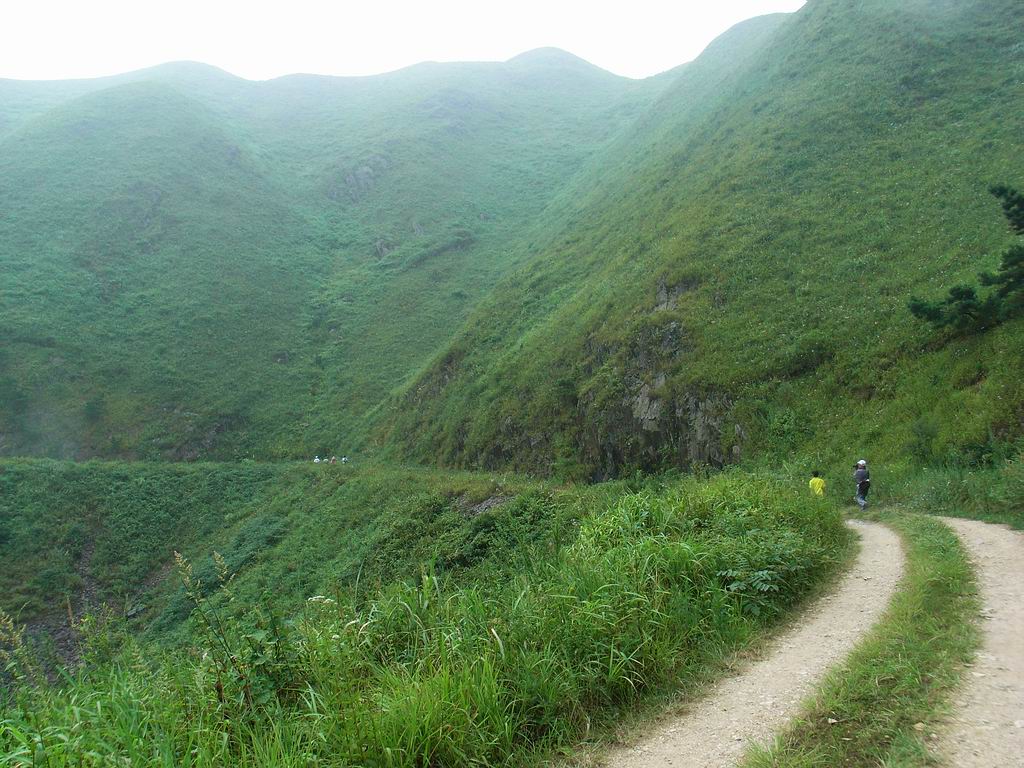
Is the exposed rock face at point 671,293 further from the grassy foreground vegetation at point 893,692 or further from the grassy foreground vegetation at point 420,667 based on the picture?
the grassy foreground vegetation at point 893,692

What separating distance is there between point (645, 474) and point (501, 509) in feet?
17.2

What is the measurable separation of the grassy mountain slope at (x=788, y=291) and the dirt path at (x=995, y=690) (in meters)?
8.25

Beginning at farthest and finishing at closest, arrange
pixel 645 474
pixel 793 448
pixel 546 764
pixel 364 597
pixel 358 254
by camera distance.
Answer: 1. pixel 358 254
2. pixel 645 474
3. pixel 793 448
4. pixel 364 597
5. pixel 546 764

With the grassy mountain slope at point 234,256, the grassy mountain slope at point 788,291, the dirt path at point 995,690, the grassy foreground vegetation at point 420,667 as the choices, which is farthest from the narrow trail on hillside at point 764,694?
the grassy mountain slope at point 234,256

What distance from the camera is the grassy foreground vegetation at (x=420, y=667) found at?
3.42 metres

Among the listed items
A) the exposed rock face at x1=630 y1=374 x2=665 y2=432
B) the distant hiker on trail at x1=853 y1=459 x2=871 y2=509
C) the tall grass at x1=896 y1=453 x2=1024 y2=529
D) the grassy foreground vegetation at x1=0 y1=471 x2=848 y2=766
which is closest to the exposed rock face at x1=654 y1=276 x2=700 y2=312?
the exposed rock face at x1=630 y1=374 x2=665 y2=432

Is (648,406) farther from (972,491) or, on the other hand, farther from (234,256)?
(234,256)

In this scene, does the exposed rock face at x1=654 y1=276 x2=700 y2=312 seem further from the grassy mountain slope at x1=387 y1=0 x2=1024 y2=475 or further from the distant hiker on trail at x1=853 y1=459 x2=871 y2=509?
the distant hiker on trail at x1=853 y1=459 x2=871 y2=509

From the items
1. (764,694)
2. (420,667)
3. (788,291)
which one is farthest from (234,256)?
(764,694)

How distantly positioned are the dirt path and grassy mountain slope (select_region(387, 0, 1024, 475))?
8.25 m

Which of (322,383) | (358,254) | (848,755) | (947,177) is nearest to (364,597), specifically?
(848,755)

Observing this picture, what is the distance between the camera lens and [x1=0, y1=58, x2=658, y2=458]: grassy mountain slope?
3288cm

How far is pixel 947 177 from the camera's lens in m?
21.7

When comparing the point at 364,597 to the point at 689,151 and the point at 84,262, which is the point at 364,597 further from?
the point at 84,262
